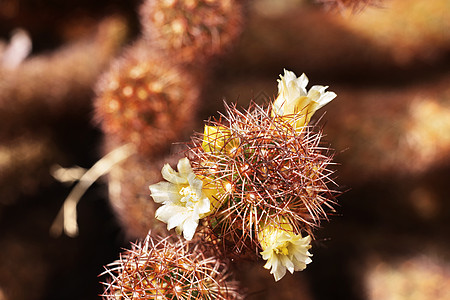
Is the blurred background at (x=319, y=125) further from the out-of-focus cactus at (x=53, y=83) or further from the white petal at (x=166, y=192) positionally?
the white petal at (x=166, y=192)

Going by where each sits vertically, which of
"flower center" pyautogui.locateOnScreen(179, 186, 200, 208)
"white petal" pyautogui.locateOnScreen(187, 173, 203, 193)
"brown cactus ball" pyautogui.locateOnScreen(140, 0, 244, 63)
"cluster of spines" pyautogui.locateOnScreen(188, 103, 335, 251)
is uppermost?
"brown cactus ball" pyautogui.locateOnScreen(140, 0, 244, 63)

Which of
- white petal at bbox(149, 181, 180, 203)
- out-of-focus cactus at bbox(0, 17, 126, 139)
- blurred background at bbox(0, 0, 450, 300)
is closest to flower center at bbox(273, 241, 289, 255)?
white petal at bbox(149, 181, 180, 203)

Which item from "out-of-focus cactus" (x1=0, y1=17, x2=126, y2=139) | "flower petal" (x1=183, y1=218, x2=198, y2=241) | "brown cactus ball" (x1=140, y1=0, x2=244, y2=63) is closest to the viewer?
"flower petal" (x1=183, y1=218, x2=198, y2=241)

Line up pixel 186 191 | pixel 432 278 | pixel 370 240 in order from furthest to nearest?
pixel 370 240, pixel 432 278, pixel 186 191

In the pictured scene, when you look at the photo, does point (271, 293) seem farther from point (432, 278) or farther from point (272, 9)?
point (272, 9)

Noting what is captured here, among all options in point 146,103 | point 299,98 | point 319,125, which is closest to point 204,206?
point 299,98

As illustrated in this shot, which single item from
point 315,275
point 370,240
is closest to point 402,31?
point 370,240

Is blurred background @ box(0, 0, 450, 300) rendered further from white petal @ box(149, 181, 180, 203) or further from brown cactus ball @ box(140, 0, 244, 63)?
white petal @ box(149, 181, 180, 203)
